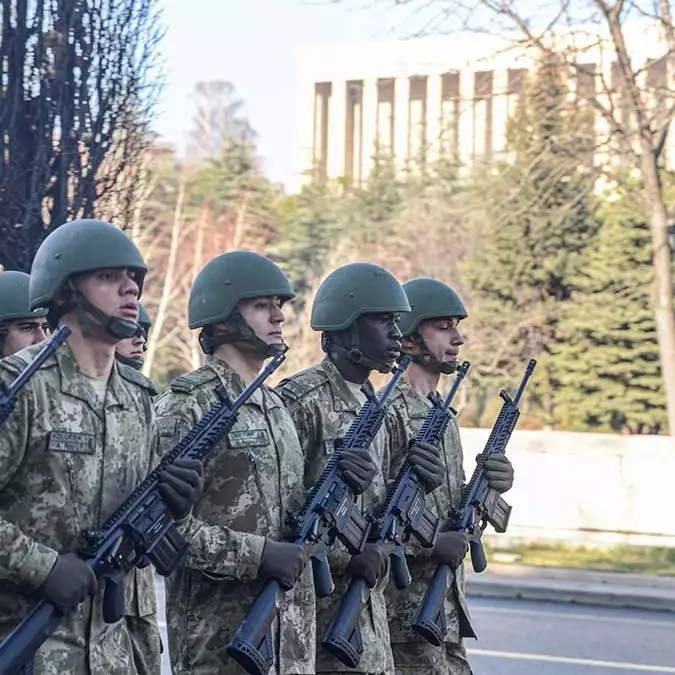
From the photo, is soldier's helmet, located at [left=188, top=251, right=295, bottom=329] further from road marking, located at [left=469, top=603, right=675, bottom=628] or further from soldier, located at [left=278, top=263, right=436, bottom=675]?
road marking, located at [left=469, top=603, right=675, bottom=628]

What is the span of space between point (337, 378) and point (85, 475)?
1.76 metres

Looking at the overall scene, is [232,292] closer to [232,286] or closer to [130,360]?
[232,286]

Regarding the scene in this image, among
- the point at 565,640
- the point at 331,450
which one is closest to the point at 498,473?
the point at 331,450

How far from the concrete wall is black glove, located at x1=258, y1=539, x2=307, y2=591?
9.22 m

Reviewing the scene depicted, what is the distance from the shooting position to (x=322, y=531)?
15.5ft

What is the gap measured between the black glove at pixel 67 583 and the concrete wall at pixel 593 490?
33.0 feet

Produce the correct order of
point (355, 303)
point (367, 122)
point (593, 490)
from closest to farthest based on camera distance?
point (355, 303), point (593, 490), point (367, 122)

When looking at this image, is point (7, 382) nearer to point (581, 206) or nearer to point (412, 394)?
point (412, 394)

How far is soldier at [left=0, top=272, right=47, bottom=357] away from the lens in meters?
5.83

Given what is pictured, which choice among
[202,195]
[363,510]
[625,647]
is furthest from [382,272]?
[202,195]

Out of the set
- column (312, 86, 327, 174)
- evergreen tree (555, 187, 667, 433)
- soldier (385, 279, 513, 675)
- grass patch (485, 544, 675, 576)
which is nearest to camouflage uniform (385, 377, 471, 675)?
soldier (385, 279, 513, 675)

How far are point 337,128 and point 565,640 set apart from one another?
185 ft

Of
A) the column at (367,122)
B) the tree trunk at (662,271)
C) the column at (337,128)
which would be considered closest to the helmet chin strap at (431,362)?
the tree trunk at (662,271)

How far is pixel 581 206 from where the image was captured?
28.4m
